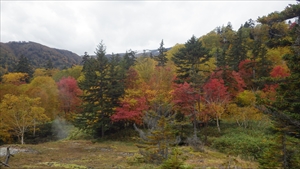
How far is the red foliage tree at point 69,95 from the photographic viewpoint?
47.3 meters

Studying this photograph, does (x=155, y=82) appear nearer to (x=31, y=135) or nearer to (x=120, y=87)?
(x=120, y=87)

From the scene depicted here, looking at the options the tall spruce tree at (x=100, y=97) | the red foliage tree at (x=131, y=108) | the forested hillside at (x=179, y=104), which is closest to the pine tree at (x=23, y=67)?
the forested hillside at (x=179, y=104)

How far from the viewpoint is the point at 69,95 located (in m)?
47.8

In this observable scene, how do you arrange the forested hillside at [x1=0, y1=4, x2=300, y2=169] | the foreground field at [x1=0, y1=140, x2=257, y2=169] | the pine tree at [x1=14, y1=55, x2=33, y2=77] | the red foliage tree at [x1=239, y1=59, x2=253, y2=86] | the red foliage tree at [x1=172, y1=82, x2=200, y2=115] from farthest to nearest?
the pine tree at [x1=14, y1=55, x2=33, y2=77] → the red foliage tree at [x1=239, y1=59, x2=253, y2=86] → the red foliage tree at [x1=172, y1=82, x2=200, y2=115] → the forested hillside at [x1=0, y1=4, x2=300, y2=169] → the foreground field at [x1=0, y1=140, x2=257, y2=169]

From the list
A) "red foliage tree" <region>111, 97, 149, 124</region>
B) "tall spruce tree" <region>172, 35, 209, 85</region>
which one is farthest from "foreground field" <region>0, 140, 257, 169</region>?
"tall spruce tree" <region>172, 35, 209, 85</region>

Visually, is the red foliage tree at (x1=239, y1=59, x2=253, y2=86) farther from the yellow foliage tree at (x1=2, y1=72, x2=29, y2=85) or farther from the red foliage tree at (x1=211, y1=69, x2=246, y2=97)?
the yellow foliage tree at (x1=2, y1=72, x2=29, y2=85)

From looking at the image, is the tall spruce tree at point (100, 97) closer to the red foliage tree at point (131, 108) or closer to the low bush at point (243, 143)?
the red foliage tree at point (131, 108)

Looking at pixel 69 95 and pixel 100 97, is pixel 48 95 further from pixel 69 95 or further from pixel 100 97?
pixel 100 97

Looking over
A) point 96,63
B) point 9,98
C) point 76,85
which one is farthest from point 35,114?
point 76,85

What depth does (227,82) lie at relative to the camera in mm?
32688

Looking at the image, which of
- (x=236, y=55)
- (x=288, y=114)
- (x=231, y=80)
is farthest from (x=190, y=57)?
(x=288, y=114)

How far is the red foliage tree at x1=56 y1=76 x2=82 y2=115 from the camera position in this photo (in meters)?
47.3

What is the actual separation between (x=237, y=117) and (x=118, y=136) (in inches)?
674

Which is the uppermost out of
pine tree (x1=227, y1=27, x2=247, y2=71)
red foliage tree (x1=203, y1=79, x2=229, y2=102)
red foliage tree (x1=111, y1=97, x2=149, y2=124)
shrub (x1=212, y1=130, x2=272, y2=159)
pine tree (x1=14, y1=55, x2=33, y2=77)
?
pine tree (x1=14, y1=55, x2=33, y2=77)
